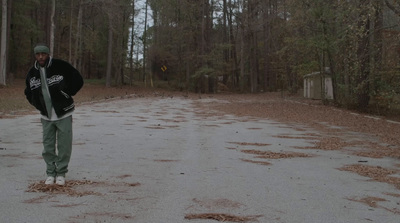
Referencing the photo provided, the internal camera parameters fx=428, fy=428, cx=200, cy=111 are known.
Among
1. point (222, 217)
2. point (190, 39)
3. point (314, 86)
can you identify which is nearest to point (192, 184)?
point (222, 217)

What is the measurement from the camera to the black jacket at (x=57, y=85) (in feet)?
16.8

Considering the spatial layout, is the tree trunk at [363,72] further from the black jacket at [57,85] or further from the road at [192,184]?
the black jacket at [57,85]

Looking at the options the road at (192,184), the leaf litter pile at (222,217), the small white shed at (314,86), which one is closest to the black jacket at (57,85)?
the road at (192,184)

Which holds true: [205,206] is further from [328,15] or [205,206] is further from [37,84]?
[328,15]

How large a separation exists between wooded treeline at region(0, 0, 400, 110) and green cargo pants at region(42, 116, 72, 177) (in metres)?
16.5

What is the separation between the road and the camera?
4203mm

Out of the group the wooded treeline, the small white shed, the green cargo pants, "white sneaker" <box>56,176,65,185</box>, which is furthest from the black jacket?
the small white shed

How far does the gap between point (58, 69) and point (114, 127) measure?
697cm

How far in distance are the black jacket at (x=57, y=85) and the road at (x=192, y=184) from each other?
3.21 ft

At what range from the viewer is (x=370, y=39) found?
17.9 metres

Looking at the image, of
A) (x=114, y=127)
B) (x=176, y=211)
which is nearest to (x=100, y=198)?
(x=176, y=211)

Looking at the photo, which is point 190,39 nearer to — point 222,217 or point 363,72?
point 363,72

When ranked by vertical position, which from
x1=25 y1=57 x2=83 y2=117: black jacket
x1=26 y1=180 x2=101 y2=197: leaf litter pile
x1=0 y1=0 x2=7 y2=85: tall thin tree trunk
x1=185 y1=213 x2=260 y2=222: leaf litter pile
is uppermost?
x1=0 y1=0 x2=7 y2=85: tall thin tree trunk

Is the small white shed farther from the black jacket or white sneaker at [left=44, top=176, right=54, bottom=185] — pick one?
white sneaker at [left=44, top=176, right=54, bottom=185]
